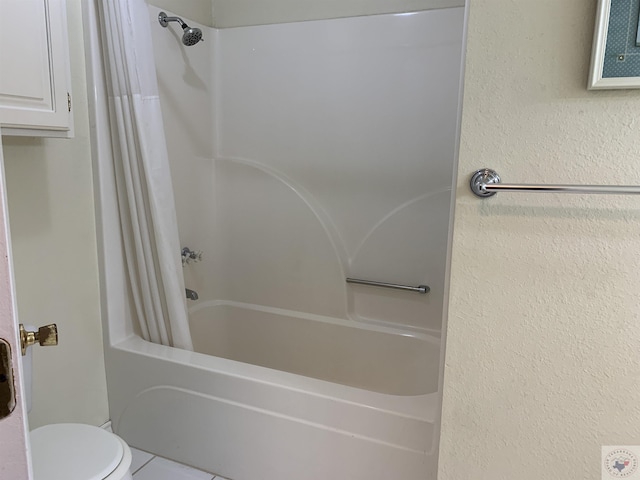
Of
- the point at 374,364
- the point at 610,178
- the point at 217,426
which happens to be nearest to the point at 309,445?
the point at 217,426

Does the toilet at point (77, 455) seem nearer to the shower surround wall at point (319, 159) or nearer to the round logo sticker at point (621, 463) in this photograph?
the shower surround wall at point (319, 159)

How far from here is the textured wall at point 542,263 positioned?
0.99m

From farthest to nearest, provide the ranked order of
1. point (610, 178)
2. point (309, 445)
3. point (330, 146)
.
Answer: point (330, 146), point (309, 445), point (610, 178)

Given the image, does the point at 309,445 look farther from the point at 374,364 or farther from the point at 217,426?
the point at 374,364

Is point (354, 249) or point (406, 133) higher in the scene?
point (406, 133)

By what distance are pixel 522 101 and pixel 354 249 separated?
142cm

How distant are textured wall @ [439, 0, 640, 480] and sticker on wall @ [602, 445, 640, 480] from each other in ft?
0.06

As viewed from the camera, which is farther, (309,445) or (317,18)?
(317,18)

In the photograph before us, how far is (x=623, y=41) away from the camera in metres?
0.91

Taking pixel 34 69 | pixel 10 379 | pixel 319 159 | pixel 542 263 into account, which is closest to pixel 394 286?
pixel 319 159

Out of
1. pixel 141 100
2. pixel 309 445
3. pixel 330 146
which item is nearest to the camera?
pixel 309 445

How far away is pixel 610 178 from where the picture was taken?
3.27 ft

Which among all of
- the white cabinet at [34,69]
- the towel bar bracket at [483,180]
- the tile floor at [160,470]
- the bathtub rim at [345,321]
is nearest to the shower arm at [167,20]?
the white cabinet at [34,69]

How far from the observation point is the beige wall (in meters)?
1.60
